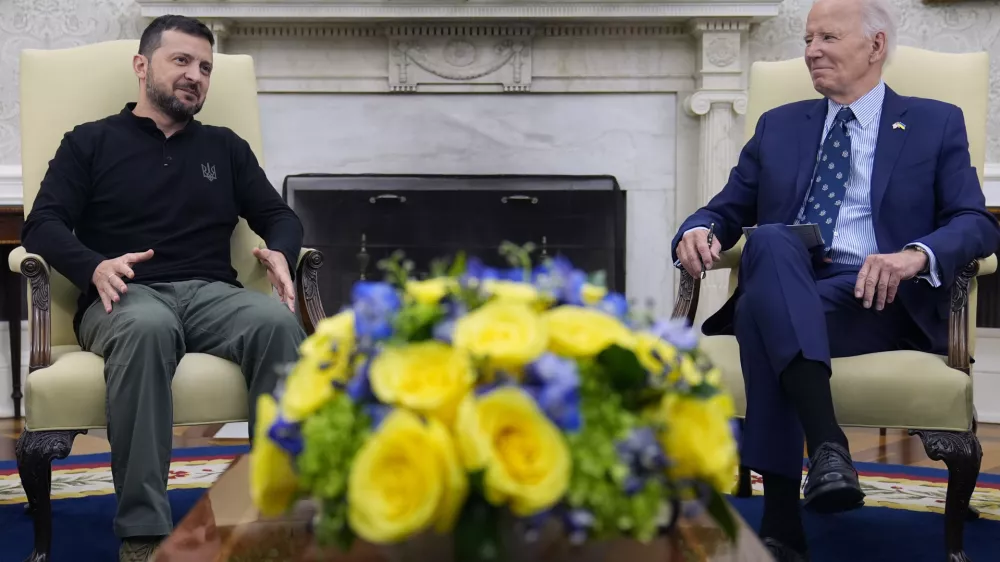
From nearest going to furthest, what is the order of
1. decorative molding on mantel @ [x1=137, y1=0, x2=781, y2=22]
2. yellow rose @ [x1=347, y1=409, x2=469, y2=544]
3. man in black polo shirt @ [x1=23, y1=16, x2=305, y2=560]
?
yellow rose @ [x1=347, y1=409, x2=469, y2=544] < man in black polo shirt @ [x1=23, y1=16, x2=305, y2=560] < decorative molding on mantel @ [x1=137, y1=0, x2=781, y2=22]

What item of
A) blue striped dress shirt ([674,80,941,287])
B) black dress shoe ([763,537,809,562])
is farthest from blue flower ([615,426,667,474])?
blue striped dress shirt ([674,80,941,287])

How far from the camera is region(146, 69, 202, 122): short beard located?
6.97ft

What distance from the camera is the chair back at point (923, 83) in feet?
7.27

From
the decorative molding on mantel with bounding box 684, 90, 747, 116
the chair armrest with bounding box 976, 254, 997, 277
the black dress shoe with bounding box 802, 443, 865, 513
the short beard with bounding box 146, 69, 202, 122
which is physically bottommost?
the black dress shoe with bounding box 802, 443, 865, 513

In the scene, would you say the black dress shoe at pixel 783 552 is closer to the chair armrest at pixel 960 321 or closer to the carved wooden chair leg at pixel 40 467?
the chair armrest at pixel 960 321

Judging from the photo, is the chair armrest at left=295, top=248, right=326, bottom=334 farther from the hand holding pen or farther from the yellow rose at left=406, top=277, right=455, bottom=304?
the yellow rose at left=406, top=277, right=455, bottom=304

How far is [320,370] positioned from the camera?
77cm

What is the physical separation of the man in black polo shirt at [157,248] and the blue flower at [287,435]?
97cm

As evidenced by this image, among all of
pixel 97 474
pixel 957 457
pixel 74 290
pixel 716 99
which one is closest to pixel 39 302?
pixel 74 290

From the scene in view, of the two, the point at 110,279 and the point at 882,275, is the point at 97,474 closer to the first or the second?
the point at 110,279

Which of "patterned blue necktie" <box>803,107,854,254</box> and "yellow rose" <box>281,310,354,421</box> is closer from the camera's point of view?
"yellow rose" <box>281,310,354,421</box>

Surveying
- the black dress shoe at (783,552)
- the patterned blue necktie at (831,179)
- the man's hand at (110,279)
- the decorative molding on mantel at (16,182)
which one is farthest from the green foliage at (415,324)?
the decorative molding on mantel at (16,182)

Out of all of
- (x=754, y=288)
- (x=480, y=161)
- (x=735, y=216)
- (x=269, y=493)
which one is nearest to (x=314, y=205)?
(x=480, y=161)

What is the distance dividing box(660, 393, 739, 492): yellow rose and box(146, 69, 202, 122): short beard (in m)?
1.69
